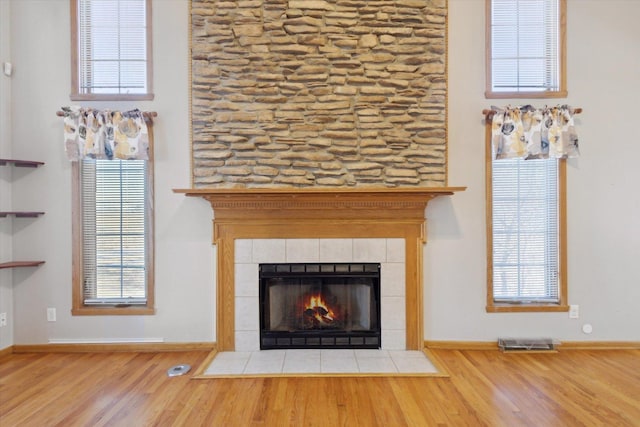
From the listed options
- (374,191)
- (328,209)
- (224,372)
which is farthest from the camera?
(328,209)

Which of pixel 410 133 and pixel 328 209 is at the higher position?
pixel 410 133

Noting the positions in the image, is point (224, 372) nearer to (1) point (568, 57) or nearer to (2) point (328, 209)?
(2) point (328, 209)

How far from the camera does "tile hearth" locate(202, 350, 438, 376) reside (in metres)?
2.80

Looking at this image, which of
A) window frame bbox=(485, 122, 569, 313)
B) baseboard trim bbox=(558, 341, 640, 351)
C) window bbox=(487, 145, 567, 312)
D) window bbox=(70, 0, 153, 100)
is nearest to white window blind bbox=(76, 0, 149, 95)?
window bbox=(70, 0, 153, 100)

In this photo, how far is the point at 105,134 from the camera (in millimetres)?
3170

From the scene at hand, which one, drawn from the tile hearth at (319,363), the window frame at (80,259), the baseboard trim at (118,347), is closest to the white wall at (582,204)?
the tile hearth at (319,363)

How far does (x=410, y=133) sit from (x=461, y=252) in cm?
118

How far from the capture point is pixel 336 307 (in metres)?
3.32

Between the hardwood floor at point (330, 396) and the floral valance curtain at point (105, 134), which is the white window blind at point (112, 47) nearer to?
the floral valance curtain at point (105, 134)

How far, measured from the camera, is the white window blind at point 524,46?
3322 mm

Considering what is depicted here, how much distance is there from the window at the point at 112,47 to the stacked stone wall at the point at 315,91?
A: 550 millimetres

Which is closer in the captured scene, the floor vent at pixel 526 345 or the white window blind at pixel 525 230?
the floor vent at pixel 526 345

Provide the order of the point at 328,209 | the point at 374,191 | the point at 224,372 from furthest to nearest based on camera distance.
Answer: the point at 328,209 → the point at 374,191 → the point at 224,372

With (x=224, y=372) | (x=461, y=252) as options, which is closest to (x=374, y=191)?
(x=461, y=252)
